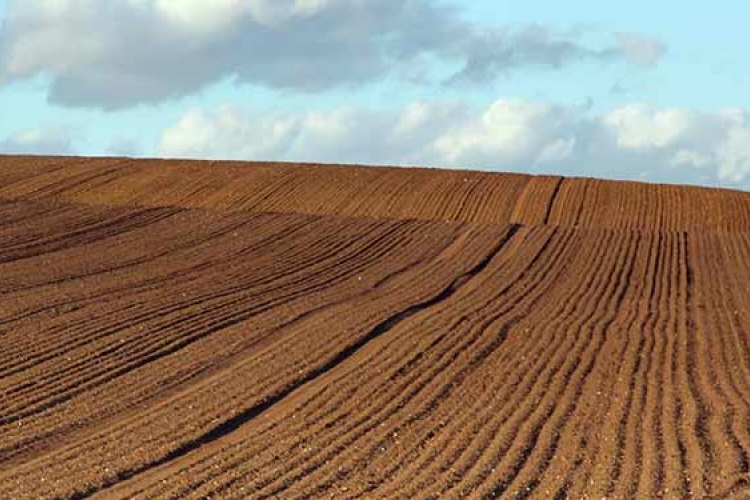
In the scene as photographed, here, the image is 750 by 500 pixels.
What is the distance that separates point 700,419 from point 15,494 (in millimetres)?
7945

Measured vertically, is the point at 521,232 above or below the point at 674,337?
above

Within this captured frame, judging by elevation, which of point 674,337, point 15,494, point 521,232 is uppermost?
point 521,232

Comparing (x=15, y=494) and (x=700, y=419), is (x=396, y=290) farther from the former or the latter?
(x=15, y=494)

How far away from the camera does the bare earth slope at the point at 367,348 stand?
14.8 metres

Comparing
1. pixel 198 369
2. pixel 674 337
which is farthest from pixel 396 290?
pixel 198 369

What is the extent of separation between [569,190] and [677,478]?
32815 millimetres

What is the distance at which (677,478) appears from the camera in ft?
46.1

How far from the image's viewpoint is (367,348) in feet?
72.5

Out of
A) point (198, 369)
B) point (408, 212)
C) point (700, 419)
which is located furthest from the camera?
point (408, 212)

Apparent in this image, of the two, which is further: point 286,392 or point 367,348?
point 367,348

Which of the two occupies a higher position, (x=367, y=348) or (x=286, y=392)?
(x=367, y=348)

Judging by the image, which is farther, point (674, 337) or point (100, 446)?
point (674, 337)

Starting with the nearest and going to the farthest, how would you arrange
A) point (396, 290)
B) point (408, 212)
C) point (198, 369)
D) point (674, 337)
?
point (198, 369) → point (674, 337) → point (396, 290) → point (408, 212)

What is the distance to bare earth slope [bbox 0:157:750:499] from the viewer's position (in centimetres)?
1477
